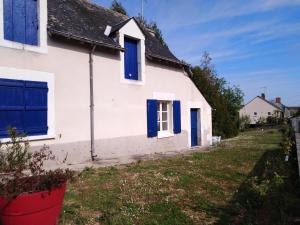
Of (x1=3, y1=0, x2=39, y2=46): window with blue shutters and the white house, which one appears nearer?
(x1=3, y1=0, x2=39, y2=46): window with blue shutters

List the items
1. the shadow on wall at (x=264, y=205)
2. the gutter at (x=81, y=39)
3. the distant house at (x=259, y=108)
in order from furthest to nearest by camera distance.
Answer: the distant house at (x=259, y=108) < the gutter at (x=81, y=39) < the shadow on wall at (x=264, y=205)

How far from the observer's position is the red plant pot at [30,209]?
13.1 ft

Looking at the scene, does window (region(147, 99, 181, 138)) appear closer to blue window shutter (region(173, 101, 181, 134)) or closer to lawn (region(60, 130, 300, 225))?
blue window shutter (region(173, 101, 181, 134))

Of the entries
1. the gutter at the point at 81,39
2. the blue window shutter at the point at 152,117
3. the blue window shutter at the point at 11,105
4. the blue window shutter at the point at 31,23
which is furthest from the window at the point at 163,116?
the blue window shutter at the point at 11,105

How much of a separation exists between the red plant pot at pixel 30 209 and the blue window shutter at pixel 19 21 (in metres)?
6.38

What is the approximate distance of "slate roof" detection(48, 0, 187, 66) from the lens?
1092cm

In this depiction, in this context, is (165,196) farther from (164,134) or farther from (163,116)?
(163,116)

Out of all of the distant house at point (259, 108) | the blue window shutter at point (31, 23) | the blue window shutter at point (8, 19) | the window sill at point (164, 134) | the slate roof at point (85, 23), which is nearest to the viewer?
the blue window shutter at point (8, 19)

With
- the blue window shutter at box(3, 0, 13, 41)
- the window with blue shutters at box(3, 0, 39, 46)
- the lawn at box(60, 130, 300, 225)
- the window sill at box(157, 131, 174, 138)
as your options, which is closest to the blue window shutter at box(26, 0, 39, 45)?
the window with blue shutters at box(3, 0, 39, 46)

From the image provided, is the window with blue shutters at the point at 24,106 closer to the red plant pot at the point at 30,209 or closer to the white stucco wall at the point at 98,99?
the white stucco wall at the point at 98,99

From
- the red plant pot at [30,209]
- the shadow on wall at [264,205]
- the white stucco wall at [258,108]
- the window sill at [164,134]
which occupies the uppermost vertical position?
the white stucco wall at [258,108]

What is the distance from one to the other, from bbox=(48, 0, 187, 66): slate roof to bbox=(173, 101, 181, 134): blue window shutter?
2.07 m

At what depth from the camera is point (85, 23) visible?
490 inches

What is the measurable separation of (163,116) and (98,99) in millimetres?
4751
